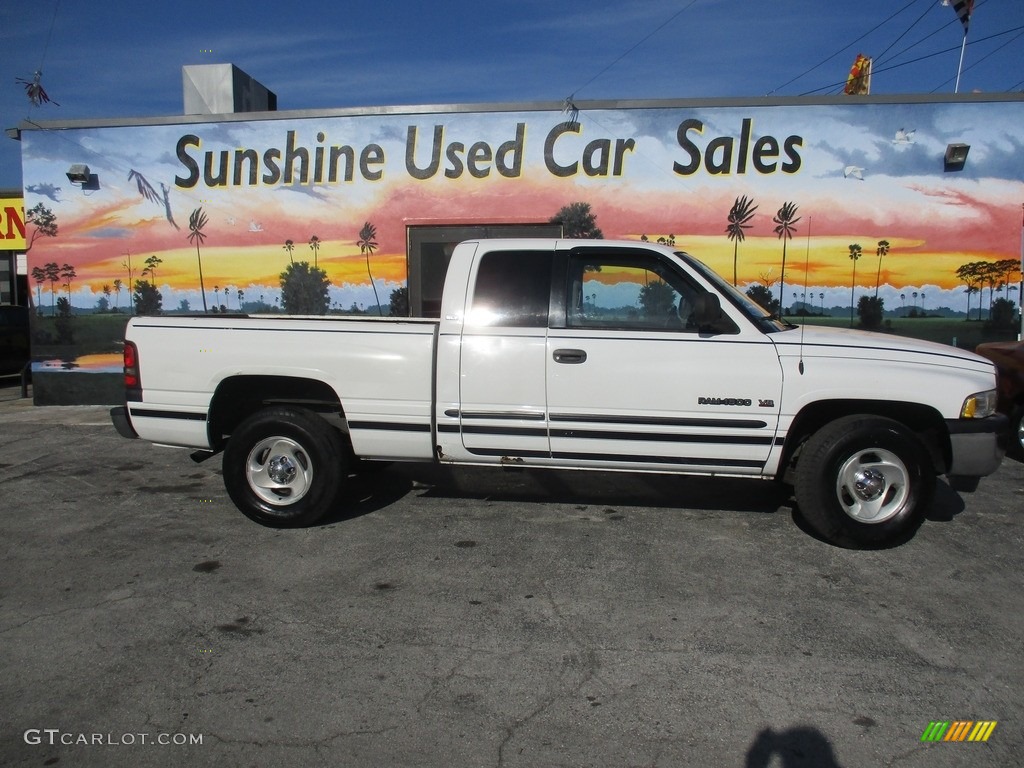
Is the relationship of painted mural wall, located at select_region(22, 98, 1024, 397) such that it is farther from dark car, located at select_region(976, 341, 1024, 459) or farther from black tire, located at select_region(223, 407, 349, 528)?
black tire, located at select_region(223, 407, 349, 528)

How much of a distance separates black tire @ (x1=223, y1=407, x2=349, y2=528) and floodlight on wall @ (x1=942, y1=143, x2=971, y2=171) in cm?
826

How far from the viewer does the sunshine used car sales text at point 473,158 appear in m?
10.0

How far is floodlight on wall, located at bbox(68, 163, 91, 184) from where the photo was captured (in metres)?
11.1

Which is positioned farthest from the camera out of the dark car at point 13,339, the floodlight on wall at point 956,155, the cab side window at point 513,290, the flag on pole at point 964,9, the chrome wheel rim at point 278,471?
the dark car at point 13,339

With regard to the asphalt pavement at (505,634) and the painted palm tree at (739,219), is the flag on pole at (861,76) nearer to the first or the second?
the painted palm tree at (739,219)

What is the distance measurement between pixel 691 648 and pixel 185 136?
397 inches

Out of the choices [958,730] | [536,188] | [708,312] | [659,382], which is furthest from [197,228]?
[958,730]

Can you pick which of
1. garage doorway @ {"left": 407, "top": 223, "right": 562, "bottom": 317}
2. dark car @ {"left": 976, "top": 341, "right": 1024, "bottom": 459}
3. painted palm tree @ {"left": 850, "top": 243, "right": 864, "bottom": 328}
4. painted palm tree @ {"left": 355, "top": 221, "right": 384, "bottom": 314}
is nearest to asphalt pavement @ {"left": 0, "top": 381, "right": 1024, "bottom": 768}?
dark car @ {"left": 976, "top": 341, "right": 1024, "bottom": 459}

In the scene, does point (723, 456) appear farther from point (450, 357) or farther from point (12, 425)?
point (12, 425)

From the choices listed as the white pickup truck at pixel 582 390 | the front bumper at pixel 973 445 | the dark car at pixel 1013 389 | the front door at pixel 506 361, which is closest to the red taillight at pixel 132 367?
the white pickup truck at pixel 582 390

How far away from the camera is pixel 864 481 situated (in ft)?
16.8

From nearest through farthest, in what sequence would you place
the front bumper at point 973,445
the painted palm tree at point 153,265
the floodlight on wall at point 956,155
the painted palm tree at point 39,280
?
1. the front bumper at point 973,445
2. the floodlight on wall at point 956,155
3. the painted palm tree at point 153,265
4. the painted palm tree at point 39,280

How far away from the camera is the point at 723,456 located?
5.19 m

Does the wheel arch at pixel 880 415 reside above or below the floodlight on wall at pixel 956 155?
below
